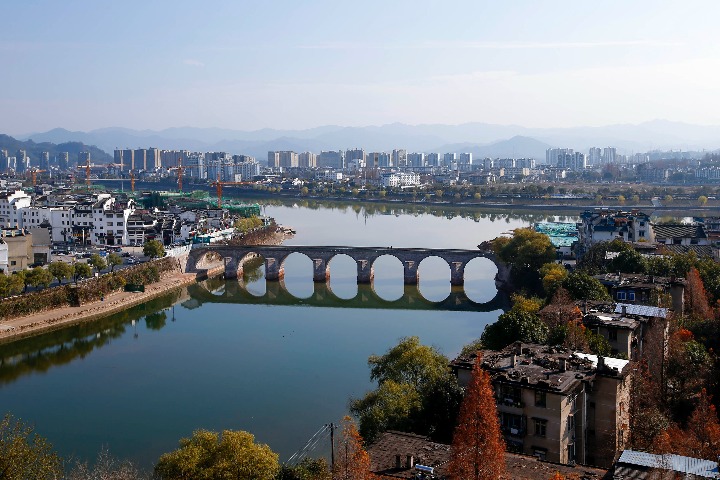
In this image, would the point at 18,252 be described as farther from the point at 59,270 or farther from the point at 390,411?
the point at 390,411

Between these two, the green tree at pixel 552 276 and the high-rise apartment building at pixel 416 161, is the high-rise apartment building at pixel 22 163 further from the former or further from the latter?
the green tree at pixel 552 276

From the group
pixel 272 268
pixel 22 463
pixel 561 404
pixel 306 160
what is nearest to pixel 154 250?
pixel 272 268

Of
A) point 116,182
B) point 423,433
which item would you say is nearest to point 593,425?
point 423,433

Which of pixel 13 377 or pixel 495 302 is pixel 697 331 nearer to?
pixel 495 302

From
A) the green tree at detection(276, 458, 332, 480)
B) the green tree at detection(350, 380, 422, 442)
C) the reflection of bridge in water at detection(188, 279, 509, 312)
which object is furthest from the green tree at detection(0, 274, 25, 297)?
the green tree at detection(276, 458, 332, 480)

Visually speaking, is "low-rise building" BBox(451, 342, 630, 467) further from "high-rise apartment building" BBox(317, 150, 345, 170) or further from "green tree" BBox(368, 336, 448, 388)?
"high-rise apartment building" BBox(317, 150, 345, 170)

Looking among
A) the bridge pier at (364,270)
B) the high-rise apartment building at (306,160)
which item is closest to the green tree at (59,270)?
the bridge pier at (364,270)

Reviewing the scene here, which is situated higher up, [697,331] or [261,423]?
[697,331]
